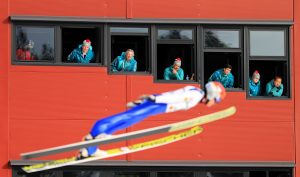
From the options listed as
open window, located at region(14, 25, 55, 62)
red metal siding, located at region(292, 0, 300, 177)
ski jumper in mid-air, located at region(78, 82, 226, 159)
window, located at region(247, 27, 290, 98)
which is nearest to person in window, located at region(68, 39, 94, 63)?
open window, located at region(14, 25, 55, 62)

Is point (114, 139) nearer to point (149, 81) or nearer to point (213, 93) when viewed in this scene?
point (213, 93)

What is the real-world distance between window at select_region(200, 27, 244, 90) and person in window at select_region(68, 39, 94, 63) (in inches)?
73.5

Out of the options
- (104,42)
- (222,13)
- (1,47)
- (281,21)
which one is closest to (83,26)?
(104,42)

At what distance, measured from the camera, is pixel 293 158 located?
48.0ft

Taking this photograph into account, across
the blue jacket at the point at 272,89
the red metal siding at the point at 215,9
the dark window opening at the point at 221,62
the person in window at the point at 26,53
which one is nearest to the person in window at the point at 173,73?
the dark window opening at the point at 221,62

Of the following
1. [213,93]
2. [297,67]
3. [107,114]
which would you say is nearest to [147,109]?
[213,93]

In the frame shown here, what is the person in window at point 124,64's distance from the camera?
564 inches

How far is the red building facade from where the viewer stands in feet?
46.8

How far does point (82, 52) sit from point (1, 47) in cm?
130

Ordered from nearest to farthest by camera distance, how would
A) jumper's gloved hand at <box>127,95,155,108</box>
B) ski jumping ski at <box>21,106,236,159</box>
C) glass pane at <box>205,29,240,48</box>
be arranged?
jumper's gloved hand at <box>127,95,155,108</box>
ski jumping ski at <box>21,106,236,159</box>
glass pane at <box>205,29,240,48</box>

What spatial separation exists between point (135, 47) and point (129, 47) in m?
0.11

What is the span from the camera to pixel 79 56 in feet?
47.0

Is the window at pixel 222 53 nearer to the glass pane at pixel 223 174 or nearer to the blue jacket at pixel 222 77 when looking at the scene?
the blue jacket at pixel 222 77

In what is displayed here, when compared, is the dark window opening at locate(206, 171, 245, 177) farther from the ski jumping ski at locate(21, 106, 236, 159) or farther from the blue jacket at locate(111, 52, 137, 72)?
the ski jumping ski at locate(21, 106, 236, 159)
